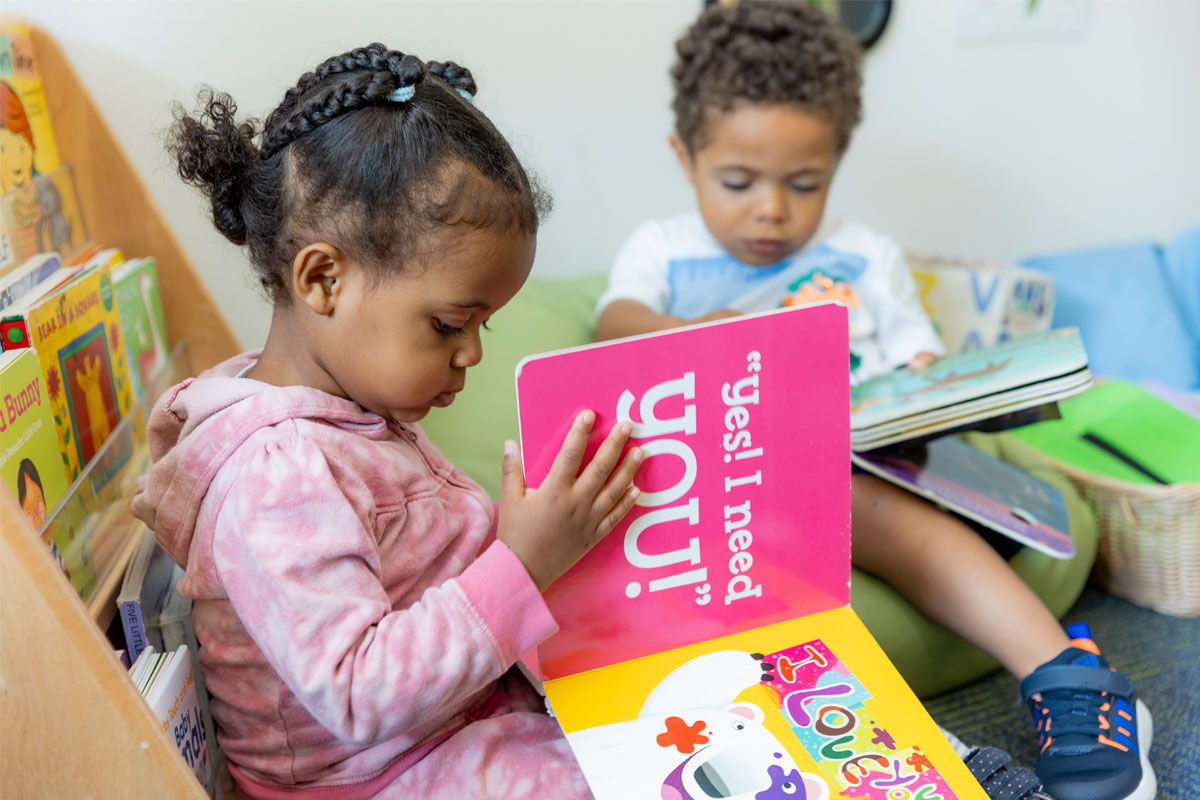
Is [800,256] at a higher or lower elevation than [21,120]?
lower

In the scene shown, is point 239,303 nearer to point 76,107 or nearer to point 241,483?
point 76,107

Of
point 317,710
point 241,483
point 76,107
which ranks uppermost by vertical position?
point 76,107

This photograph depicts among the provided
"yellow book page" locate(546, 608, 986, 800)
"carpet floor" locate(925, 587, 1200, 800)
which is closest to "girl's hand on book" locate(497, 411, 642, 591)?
"yellow book page" locate(546, 608, 986, 800)

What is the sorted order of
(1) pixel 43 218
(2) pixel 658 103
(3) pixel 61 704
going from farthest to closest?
(2) pixel 658 103 → (1) pixel 43 218 → (3) pixel 61 704

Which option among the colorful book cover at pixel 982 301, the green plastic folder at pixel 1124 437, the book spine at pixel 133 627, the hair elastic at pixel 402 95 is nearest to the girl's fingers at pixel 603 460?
the hair elastic at pixel 402 95

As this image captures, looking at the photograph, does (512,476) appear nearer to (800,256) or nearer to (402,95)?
(402,95)

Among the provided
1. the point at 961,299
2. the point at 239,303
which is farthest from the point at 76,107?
the point at 961,299

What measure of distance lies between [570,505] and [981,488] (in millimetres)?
709

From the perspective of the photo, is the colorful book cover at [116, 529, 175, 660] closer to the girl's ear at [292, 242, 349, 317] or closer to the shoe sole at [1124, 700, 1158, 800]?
the girl's ear at [292, 242, 349, 317]

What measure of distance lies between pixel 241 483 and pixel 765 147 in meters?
0.91

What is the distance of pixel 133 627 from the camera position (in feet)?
2.70

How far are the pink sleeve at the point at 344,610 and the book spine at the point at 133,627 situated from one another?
0.21m

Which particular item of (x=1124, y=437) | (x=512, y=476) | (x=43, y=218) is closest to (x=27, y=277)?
(x=43, y=218)

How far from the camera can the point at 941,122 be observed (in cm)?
183
